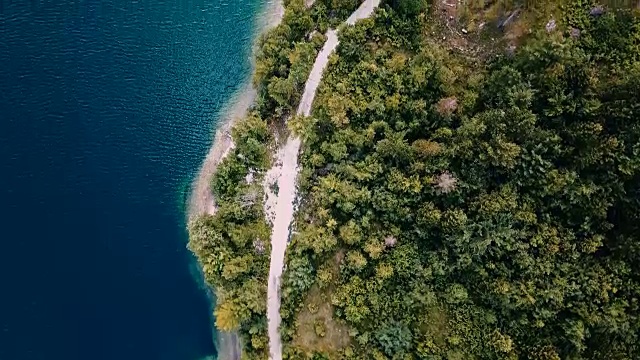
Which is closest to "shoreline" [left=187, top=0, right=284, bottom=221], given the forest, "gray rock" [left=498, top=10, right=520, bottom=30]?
the forest

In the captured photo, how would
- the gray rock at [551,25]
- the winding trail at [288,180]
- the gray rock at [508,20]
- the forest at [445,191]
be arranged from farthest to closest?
the winding trail at [288,180]
the gray rock at [508,20]
the gray rock at [551,25]
the forest at [445,191]

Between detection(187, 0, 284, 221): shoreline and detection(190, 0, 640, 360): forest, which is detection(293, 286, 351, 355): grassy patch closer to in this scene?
detection(190, 0, 640, 360): forest

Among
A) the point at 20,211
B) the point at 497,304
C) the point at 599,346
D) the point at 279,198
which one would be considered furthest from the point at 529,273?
the point at 20,211

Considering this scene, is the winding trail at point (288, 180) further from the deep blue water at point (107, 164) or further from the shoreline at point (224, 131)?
the deep blue water at point (107, 164)

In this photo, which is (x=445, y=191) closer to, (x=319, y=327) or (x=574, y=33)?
(x=574, y=33)

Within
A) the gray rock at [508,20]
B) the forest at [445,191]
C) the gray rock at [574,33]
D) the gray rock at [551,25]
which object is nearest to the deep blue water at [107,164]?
the forest at [445,191]

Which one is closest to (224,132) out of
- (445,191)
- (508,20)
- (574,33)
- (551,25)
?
(445,191)
